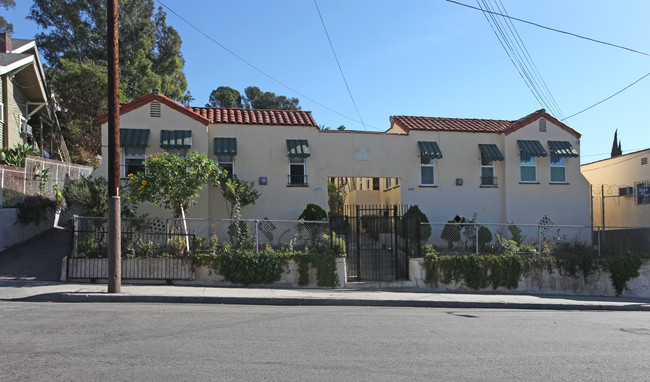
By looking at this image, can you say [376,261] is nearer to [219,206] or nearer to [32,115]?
[219,206]

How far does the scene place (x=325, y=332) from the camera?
24.5 ft

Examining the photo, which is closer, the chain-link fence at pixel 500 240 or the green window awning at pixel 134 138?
the chain-link fence at pixel 500 240

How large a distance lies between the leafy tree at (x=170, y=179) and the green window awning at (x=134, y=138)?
3127mm

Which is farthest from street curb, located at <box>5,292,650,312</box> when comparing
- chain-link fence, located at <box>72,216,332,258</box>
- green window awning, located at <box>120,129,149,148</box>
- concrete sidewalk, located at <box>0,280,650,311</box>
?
green window awning, located at <box>120,129,149,148</box>

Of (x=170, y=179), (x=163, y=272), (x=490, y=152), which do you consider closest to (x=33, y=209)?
(x=170, y=179)

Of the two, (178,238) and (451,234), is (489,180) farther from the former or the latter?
(178,238)

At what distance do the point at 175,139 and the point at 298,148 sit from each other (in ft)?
14.4

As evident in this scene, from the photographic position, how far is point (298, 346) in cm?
643

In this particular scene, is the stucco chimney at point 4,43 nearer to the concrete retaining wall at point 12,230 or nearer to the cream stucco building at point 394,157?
the cream stucco building at point 394,157

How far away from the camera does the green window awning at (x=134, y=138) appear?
53.1 ft

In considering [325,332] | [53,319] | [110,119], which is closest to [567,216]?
[325,332]

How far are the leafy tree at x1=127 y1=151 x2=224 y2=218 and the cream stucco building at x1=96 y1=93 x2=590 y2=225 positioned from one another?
10.3 ft

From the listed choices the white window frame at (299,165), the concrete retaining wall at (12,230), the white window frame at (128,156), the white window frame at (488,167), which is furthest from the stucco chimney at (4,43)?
the white window frame at (488,167)

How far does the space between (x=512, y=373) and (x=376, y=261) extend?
897cm
